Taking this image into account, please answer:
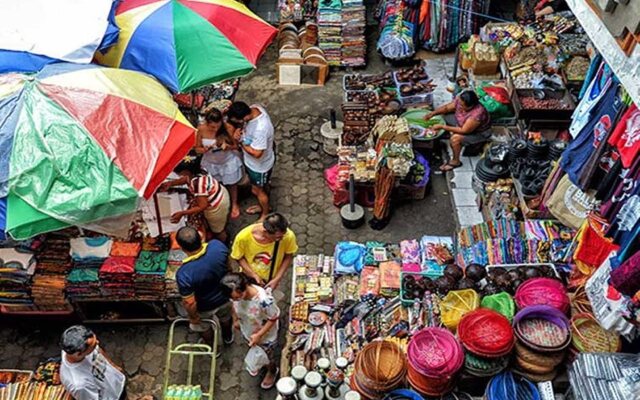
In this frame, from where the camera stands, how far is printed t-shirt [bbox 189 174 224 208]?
6457 mm

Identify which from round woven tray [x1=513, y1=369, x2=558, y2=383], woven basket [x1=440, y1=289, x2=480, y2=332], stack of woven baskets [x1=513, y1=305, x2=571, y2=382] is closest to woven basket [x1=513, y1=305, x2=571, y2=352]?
stack of woven baskets [x1=513, y1=305, x2=571, y2=382]

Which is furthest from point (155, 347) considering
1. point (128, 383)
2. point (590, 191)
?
point (590, 191)

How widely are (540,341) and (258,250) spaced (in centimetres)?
270

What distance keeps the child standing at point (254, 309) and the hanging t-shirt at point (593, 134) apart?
3.15 metres

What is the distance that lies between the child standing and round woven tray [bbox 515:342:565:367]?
2.20m

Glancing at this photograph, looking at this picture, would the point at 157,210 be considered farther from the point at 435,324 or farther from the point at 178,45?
the point at 435,324

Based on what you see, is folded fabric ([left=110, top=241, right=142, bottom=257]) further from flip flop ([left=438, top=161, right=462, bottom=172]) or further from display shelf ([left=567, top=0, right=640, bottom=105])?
display shelf ([left=567, top=0, right=640, bottom=105])

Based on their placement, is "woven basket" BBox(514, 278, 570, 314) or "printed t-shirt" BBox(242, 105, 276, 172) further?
"printed t-shirt" BBox(242, 105, 276, 172)

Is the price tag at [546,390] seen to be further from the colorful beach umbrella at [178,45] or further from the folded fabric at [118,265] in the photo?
the colorful beach umbrella at [178,45]

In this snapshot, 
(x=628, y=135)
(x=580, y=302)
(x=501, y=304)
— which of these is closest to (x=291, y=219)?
(x=501, y=304)

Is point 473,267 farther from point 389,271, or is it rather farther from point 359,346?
point 359,346

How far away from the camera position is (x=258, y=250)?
5.62 m

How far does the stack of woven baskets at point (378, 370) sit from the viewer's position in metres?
4.63

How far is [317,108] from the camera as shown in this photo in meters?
9.83
